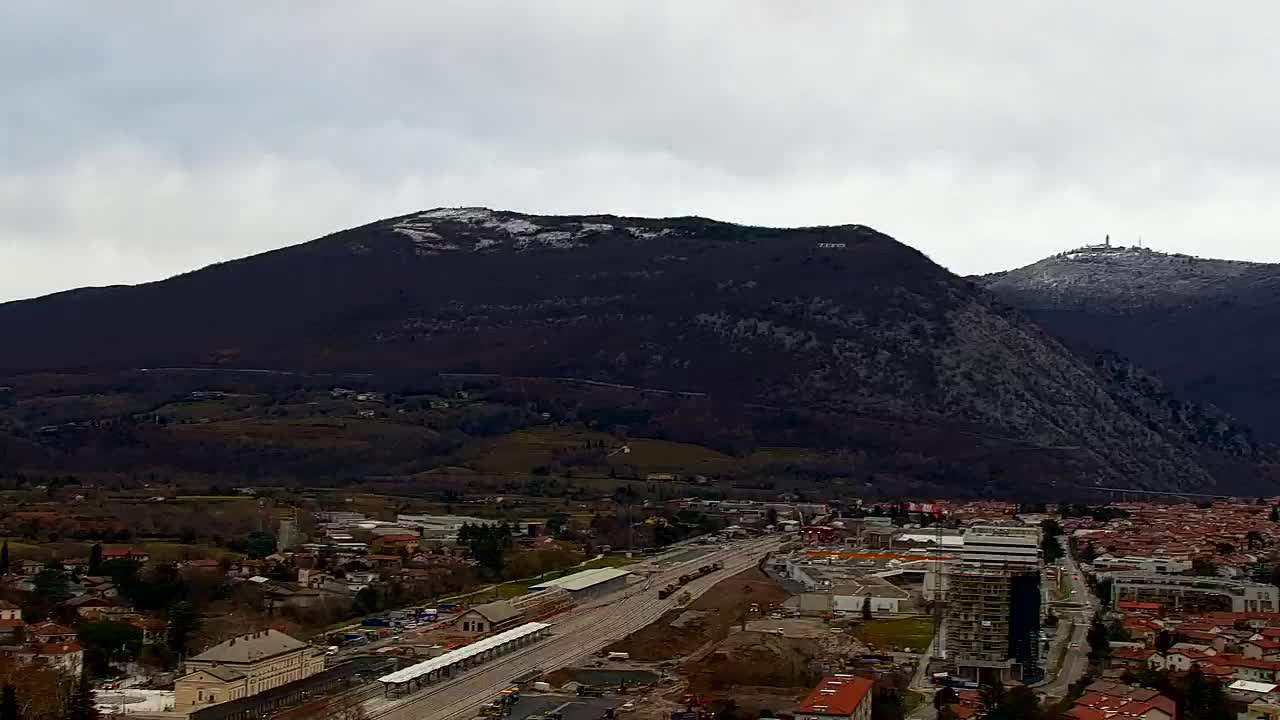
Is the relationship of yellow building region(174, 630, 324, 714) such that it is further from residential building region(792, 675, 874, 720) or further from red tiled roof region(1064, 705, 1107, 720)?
red tiled roof region(1064, 705, 1107, 720)

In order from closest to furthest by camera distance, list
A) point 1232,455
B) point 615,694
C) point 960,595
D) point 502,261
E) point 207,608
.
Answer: point 615,694
point 960,595
point 207,608
point 1232,455
point 502,261

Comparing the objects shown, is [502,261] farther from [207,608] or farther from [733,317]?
[207,608]

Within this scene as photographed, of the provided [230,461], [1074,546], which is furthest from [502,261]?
[1074,546]

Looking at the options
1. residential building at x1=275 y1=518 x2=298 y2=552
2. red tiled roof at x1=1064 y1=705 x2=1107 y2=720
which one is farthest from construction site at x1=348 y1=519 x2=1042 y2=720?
residential building at x1=275 y1=518 x2=298 y2=552

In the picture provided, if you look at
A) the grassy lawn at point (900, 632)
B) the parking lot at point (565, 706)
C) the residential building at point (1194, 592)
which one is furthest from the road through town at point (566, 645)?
the residential building at point (1194, 592)

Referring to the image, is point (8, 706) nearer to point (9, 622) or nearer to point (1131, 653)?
point (9, 622)
